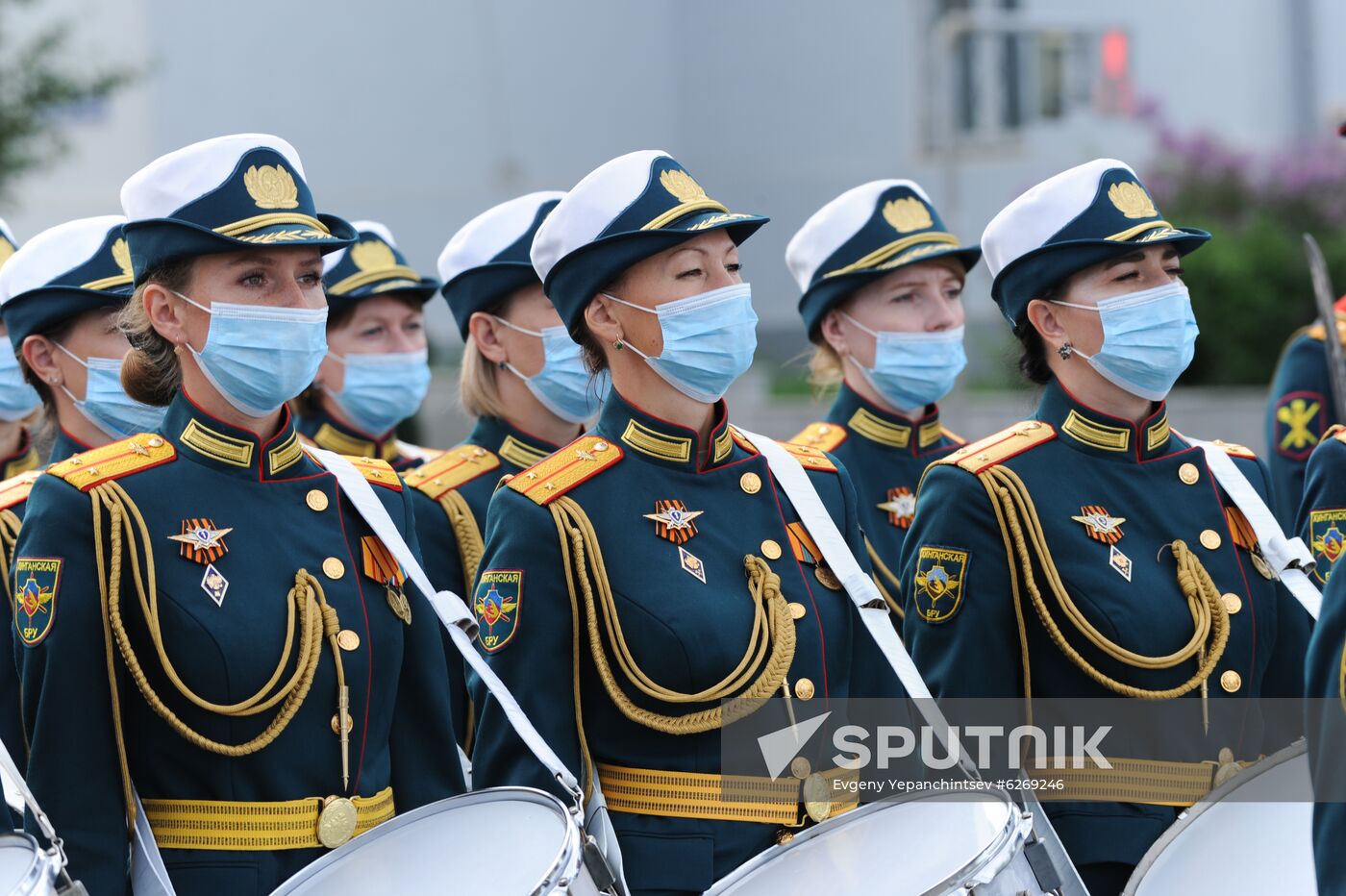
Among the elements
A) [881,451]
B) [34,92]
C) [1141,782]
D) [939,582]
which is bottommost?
[34,92]

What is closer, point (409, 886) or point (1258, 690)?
point (409, 886)

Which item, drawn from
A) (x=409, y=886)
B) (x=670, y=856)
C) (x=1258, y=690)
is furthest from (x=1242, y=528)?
(x=409, y=886)

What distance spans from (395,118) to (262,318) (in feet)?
70.0

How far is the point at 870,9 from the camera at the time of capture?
23672mm

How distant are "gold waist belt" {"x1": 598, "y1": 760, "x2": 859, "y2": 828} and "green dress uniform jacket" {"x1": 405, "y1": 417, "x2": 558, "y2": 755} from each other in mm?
1520

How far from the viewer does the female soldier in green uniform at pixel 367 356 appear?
6.56 metres

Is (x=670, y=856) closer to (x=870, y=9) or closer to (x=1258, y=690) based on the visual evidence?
(x=1258, y=690)

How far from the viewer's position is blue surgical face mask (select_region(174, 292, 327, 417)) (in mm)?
3947

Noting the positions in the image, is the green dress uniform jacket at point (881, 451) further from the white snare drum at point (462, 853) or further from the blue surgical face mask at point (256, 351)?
the white snare drum at point (462, 853)

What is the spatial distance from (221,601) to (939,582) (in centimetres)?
154

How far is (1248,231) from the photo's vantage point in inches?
691

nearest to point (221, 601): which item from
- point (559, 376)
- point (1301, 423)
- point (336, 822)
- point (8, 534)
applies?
point (336, 822)

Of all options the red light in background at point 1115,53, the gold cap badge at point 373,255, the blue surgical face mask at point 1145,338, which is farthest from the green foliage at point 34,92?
the blue surgical face mask at point 1145,338

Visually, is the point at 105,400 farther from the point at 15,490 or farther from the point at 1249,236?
the point at 1249,236
